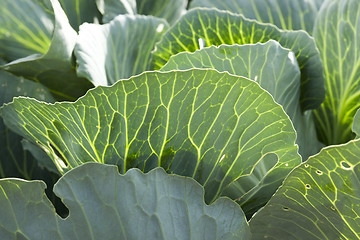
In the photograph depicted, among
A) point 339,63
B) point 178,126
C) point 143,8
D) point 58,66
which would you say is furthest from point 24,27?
point 339,63

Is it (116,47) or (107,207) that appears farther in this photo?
(116,47)

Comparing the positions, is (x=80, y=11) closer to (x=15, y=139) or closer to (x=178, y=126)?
(x=15, y=139)

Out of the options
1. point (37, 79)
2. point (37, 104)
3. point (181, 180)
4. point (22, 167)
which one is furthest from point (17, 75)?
point (181, 180)

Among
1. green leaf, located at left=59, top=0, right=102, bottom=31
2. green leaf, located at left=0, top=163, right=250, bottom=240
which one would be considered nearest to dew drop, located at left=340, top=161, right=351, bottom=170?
green leaf, located at left=0, top=163, right=250, bottom=240

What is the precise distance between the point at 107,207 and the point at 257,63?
281 mm

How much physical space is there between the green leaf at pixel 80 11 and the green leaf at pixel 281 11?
26cm

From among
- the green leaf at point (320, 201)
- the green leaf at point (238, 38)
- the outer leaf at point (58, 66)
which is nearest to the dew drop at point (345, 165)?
the green leaf at point (320, 201)

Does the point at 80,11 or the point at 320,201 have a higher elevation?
the point at 80,11

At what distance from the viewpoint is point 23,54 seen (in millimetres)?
784

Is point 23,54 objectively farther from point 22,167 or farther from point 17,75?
point 22,167

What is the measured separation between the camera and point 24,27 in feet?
2.48

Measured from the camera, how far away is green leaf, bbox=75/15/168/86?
67cm

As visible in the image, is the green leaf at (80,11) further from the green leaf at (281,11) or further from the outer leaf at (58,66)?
the green leaf at (281,11)

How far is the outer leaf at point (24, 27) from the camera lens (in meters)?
0.73
